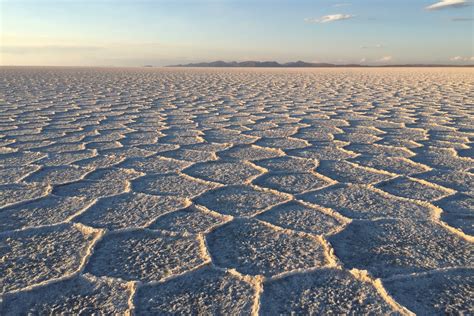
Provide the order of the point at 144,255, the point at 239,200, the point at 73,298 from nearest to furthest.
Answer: the point at 73,298 < the point at 144,255 < the point at 239,200

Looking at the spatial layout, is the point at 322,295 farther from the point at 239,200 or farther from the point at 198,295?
the point at 239,200

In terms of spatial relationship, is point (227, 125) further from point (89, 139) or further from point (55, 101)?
point (55, 101)

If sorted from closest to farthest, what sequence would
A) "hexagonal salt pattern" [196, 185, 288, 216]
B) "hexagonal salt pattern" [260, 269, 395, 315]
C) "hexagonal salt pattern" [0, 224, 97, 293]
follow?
"hexagonal salt pattern" [260, 269, 395, 315], "hexagonal salt pattern" [0, 224, 97, 293], "hexagonal salt pattern" [196, 185, 288, 216]

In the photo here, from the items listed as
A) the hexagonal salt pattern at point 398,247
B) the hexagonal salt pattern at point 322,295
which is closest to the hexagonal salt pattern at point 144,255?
the hexagonal salt pattern at point 322,295

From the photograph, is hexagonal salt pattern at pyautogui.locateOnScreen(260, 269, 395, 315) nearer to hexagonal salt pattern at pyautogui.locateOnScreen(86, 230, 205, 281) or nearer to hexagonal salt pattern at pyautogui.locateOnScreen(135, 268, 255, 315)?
hexagonal salt pattern at pyautogui.locateOnScreen(135, 268, 255, 315)

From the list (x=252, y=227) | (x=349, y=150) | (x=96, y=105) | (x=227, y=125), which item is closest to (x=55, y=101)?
(x=96, y=105)

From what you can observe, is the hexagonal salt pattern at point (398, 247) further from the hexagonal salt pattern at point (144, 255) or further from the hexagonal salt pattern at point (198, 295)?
the hexagonal salt pattern at point (144, 255)

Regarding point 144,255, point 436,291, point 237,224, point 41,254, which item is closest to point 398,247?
point 436,291

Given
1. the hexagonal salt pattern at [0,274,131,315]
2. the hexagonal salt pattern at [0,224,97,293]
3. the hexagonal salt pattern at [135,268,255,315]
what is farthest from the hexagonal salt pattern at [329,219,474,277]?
the hexagonal salt pattern at [0,224,97,293]
